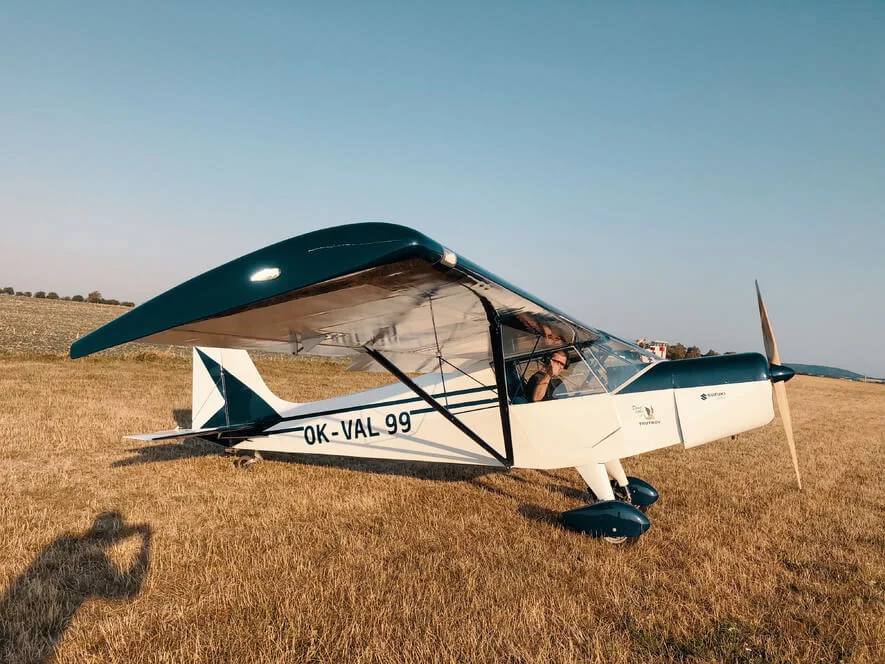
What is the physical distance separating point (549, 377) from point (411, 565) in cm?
233

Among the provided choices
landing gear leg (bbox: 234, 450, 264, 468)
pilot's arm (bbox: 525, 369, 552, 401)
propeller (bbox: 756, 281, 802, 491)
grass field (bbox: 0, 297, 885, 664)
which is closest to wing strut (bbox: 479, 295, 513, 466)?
pilot's arm (bbox: 525, 369, 552, 401)

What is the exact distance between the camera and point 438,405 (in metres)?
4.64

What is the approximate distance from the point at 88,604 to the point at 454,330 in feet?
10.8

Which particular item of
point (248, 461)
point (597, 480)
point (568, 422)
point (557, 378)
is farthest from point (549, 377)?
point (248, 461)

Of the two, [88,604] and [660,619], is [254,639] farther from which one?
[660,619]

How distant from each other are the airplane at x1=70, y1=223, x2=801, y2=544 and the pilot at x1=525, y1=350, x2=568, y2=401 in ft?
0.04

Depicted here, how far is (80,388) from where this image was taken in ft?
40.9

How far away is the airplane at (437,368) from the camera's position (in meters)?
2.60

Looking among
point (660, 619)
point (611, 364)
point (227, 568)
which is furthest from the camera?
point (611, 364)

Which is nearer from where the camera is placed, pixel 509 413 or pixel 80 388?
pixel 509 413

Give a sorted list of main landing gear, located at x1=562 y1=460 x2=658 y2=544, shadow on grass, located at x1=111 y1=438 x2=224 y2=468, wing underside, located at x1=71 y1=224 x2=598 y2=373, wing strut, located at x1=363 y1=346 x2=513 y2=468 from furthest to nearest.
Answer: shadow on grass, located at x1=111 y1=438 x2=224 y2=468 < wing strut, located at x1=363 y1=346 x2=513 y2=468 < main landing gear, located at x1=562 y1=460 x2=658 y2=544 < wing underside, located at x1=71 y1=224 x2=598 y2=373

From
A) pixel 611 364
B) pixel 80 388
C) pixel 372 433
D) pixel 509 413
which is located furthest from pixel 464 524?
pixel 80 388

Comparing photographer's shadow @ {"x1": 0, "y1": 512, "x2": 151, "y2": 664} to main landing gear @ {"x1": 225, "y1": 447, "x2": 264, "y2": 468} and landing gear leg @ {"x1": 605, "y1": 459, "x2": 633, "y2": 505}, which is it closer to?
main landing gear @ {"x1": 225, "y1": 447, "x2": 264, "y2": 468}

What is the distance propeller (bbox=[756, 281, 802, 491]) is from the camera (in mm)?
4901
